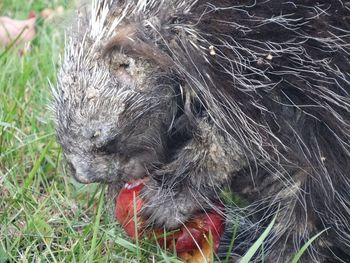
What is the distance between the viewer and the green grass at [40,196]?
2.40 m

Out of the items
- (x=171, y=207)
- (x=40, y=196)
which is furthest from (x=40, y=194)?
(x=171, y=207)

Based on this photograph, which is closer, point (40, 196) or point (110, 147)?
point (110, 147)

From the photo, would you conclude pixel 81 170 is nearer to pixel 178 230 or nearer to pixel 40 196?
pixel 178 230

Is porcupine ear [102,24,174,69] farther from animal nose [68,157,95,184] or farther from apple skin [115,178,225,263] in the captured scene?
apple skin [115,178,225,263]

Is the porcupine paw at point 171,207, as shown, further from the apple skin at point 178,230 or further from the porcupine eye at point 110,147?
the porcupine eye at point 110,147

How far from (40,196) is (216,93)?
0.81 m

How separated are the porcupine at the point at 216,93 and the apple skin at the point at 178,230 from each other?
12 centimetres

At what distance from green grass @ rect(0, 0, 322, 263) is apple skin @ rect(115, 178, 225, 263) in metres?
0.04

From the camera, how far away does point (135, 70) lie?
224 centimetres

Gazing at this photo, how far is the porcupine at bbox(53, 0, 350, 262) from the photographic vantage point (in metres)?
2.22

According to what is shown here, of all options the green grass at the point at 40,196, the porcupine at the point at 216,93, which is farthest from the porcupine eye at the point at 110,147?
the green grass at the point at 40,196

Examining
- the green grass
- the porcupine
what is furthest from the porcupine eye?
the green grass

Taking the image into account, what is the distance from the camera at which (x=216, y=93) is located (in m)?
2.24

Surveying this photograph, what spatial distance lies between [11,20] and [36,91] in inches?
23.4
